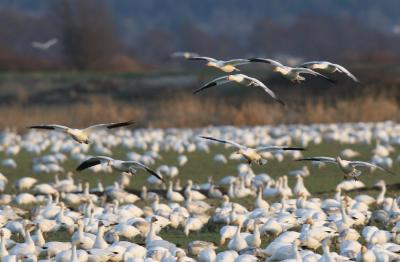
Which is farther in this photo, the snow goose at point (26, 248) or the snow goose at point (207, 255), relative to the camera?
the snow goose at point (26, 248)

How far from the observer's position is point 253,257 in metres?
9.85

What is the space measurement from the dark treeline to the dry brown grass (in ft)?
5.59

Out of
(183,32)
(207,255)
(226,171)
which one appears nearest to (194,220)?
(207,255)

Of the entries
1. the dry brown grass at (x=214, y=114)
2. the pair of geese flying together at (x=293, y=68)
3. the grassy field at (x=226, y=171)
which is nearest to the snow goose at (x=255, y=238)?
the pair of geese flying together at (x=293, y=68)

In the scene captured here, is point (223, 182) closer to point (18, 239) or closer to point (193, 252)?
point (18, 239)

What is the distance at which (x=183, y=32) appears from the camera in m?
A: 123

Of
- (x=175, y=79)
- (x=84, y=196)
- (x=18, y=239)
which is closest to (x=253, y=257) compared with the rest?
(x=18, y=239)

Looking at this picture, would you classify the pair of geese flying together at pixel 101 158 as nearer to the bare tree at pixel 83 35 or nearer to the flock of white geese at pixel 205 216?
the flock of white geese at pixel 205 216

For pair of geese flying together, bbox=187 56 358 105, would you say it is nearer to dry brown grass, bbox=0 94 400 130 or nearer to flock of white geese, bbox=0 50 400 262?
flock of white geese, bbox=0 50 400 262

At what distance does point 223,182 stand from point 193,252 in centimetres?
702

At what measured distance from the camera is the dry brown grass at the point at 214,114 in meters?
29.9

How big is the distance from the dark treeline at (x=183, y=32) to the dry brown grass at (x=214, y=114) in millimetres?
1704

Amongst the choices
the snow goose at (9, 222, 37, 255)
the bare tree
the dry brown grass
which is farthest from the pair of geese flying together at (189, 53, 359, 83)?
the bare tree

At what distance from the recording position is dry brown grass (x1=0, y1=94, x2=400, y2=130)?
98.1 ft
